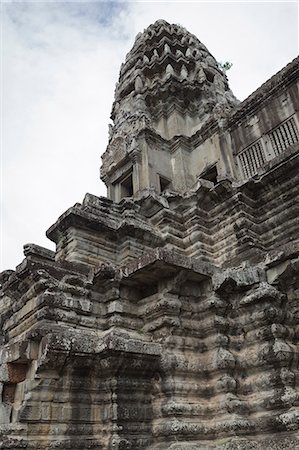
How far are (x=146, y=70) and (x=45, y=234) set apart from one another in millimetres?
10070

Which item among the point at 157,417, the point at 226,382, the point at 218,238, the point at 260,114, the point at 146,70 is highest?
the point at 146,70

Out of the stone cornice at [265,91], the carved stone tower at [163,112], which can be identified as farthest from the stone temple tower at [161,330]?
the stone cornice at [265,91]

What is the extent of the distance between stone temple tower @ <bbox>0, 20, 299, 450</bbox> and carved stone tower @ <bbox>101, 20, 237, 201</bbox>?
2.45m

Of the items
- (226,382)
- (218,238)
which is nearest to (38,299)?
(226,382)

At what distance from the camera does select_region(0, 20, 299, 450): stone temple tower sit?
6094mm

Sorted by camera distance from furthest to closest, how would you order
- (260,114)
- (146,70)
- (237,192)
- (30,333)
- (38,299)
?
(146,70)
(260,114)
(237,192)
(38,299)
(30,333)

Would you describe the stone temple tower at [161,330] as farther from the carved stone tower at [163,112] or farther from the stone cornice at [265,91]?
the stone cornice at [265,91]

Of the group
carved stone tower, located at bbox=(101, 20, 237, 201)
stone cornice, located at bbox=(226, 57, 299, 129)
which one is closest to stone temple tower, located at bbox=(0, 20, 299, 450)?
carved stone tower, located at bbox=(101, 20, 237, 201)

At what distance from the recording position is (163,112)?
1572cm

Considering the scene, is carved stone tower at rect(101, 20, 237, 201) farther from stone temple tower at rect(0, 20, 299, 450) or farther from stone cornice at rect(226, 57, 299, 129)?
stone temple tower at rect(0, 20, 299, 450)

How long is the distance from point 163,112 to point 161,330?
10593 mm

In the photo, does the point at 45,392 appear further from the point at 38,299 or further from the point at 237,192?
the point at 237,192

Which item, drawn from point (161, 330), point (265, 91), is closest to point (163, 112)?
point (265, 91)

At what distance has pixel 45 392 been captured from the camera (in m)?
6.01
